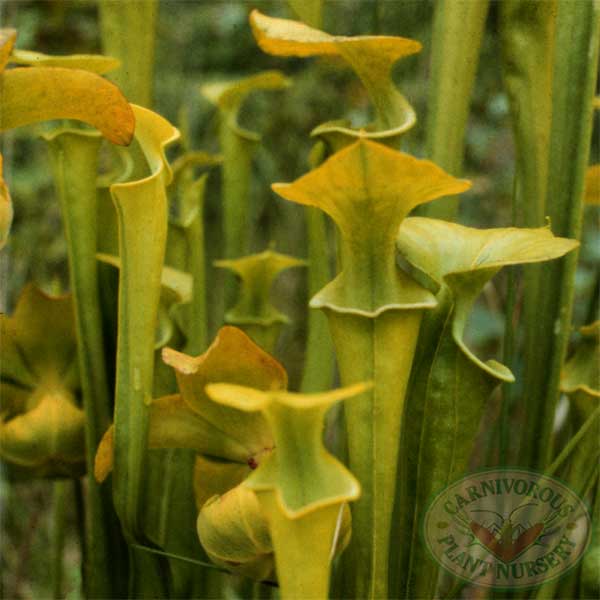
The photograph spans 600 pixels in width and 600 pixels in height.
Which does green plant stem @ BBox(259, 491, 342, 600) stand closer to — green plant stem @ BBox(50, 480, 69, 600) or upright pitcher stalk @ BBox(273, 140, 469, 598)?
upright pitcher stalk @ BBox(273, 140, 469, 598)

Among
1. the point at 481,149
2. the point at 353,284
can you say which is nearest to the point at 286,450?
the point at 353,284

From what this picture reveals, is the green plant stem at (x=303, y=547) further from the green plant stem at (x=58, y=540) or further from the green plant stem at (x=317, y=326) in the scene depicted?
the green plant stem at (x=58, y=540)

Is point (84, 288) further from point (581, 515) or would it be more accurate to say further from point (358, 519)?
point (581, 515)

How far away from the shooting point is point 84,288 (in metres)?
0.54

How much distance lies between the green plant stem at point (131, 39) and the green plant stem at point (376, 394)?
0.26 metres

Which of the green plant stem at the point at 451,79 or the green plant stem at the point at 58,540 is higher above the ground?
the green plant stem at the point at 451,79

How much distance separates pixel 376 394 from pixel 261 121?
60.8 inches

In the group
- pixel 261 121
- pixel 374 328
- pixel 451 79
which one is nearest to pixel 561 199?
pixel 451 79

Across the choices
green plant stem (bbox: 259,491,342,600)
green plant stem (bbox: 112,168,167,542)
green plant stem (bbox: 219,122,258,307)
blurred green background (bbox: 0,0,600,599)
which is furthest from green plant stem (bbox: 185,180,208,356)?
blurred green background (bbox: 0,0,600,599)

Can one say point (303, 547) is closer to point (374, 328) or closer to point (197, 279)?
point (374, 328)

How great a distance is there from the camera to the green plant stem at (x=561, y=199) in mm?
530

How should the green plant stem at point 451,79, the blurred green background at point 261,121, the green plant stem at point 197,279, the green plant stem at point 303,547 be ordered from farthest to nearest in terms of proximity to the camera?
the blurred green background at point 261,121 < the green plant stem at point 197,279 < the green plant stem at point 451,79 < the green plant stem at point 303,547

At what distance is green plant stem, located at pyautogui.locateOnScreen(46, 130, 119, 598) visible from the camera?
54 cm

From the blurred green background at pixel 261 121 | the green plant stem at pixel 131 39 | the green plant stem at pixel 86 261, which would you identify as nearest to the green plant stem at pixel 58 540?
the green plant stem at pixel 86 261
